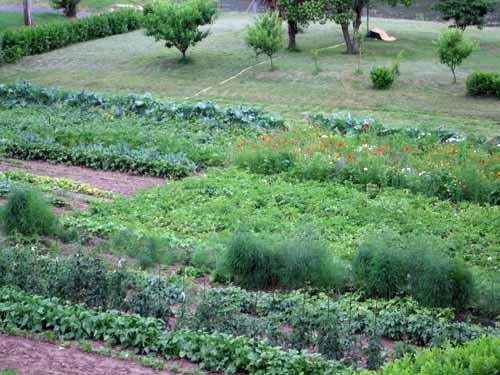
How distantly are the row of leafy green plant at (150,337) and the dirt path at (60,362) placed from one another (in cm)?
21

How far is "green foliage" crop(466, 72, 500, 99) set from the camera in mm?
22812

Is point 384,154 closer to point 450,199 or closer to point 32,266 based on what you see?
point 450,199

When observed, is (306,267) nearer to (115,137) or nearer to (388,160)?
(388,160)

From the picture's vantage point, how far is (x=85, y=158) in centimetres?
1603

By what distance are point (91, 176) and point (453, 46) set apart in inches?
500

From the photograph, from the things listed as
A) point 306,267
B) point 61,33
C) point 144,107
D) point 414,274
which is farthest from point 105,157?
point 61,33

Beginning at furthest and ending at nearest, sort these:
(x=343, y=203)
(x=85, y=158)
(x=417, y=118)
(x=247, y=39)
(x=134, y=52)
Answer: (x=134, y=52) → (x=247, y=39) → (x=417, y=118) → (x=85, y=158) → (x=343, y=203)

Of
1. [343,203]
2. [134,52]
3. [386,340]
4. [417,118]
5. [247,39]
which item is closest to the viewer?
[386,340]

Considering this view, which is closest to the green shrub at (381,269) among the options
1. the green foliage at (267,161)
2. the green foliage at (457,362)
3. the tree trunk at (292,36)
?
the green foliage at (457,362)

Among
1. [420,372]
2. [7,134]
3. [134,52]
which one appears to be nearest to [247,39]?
[134,52]

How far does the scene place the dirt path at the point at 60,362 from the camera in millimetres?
6973

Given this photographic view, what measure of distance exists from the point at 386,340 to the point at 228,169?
7332 mm

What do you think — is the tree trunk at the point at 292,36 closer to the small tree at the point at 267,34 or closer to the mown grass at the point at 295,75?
the mown grass at the point at 295,75

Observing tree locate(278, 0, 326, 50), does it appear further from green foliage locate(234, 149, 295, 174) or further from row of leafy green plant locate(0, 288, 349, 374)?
row of leafy green plant locate(0, 288, 349, 374)
